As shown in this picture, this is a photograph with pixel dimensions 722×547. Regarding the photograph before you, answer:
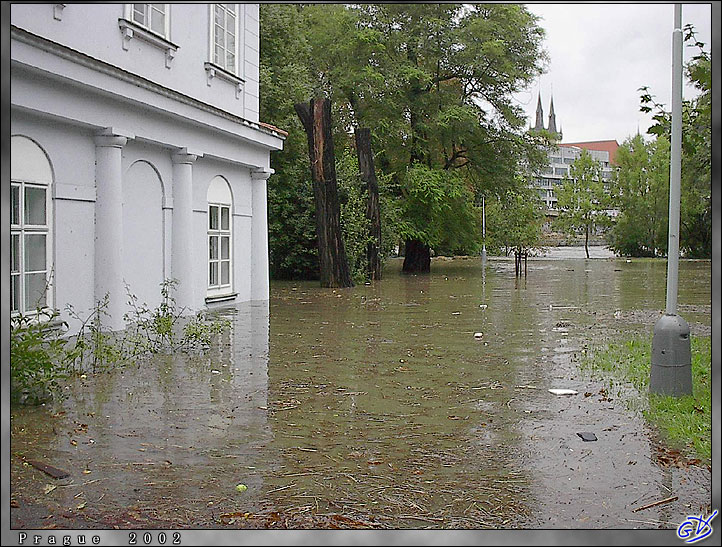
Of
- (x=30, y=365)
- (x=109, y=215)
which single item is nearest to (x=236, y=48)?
(x=109, y=215)

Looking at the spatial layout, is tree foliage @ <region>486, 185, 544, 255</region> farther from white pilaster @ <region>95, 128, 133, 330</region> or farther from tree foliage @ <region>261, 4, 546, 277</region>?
white pilaster @ <region>95, 128, 133, 330</region>

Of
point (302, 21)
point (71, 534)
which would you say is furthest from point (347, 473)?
point (302, 21)

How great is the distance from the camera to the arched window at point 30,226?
9383 millimetres

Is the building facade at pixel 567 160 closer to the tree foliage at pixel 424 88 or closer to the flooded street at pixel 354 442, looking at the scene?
the tree foliage at pixel 424 88

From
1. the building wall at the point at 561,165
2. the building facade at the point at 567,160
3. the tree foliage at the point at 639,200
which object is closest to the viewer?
the tree foliage at the point at 639,200

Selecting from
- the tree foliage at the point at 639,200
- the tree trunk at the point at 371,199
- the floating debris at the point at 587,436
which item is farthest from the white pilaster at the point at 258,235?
the tree foliage at the point at 639,200

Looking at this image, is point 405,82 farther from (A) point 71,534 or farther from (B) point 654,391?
(A) point 71,534

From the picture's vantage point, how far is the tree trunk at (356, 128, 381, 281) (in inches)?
993

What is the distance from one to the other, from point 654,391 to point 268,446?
320cm

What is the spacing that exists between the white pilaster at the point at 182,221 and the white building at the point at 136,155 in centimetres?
2

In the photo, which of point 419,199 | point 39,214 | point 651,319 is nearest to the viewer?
point 39,214

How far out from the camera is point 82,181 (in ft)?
34.8

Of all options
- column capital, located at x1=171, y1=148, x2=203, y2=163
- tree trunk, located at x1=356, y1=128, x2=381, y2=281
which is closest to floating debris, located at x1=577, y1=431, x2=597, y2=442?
column capital, located at x1=171, y1=148, x2=203, y2=163

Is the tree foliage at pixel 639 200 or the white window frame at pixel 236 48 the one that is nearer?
the white window frame at pixel 236 48
